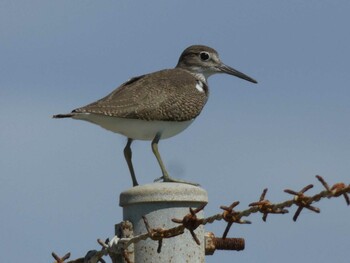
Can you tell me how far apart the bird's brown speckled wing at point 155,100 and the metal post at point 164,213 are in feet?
17.7

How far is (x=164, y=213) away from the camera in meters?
7.39

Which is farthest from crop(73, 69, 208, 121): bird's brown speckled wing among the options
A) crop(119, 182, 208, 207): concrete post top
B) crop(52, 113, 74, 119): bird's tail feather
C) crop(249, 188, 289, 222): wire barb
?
crop(249, 188, 289, 222): wire barb

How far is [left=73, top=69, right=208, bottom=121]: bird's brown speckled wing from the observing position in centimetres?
1301

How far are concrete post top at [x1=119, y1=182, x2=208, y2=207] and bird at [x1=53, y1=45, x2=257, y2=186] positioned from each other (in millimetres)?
4254

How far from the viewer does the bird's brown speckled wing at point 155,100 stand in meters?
13.0

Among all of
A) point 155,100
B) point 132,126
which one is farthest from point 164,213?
point 155,100

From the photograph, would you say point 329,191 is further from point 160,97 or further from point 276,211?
point 160,97

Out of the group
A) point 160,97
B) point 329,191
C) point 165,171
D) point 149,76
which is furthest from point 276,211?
point 149,76

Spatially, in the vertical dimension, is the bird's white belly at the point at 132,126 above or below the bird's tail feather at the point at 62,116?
below

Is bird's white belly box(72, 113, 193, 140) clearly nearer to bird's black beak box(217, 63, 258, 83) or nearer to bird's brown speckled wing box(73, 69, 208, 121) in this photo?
bird's brown speckled wing box(73, 69, 208, 121)

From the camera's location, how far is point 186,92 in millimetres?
14086

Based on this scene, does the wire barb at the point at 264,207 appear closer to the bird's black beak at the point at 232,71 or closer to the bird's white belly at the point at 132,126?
the bird's white belly at the point at 132,126

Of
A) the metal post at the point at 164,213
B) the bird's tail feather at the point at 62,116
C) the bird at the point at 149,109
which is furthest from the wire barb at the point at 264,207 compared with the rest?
the bird's tail feather at the point at 62,116

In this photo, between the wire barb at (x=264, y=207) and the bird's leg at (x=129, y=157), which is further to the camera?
the bird's leg at (x=129, y=157)
